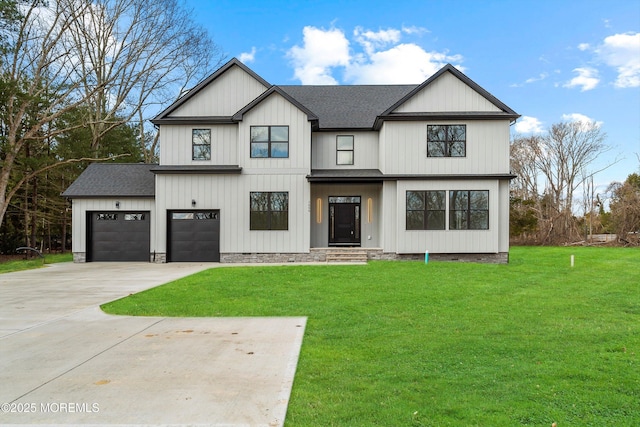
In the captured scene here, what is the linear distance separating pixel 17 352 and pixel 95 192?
14192mm

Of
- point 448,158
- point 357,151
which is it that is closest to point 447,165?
point 448,158

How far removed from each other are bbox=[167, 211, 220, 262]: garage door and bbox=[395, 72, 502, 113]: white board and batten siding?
919 cm

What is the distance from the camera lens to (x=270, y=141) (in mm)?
16984

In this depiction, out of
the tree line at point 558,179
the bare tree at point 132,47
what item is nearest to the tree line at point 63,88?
the bare tree at point 132,47

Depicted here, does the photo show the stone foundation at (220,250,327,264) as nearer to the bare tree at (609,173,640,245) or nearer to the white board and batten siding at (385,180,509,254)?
the white board and batten siding at (385,180,509,254)

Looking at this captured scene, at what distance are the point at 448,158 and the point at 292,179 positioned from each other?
6.51 metres

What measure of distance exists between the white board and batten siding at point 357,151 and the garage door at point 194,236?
5122 mm

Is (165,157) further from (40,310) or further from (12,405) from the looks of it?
(12,405)

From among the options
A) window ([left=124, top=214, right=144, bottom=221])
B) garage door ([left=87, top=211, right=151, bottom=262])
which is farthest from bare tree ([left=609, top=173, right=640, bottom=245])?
window ([left=124, top=214, right=144, bottom=221])

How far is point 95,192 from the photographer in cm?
1773

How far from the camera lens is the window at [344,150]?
18188mm

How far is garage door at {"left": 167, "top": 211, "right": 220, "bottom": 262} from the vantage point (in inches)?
676

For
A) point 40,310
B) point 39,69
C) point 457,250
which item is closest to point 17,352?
point 40,310

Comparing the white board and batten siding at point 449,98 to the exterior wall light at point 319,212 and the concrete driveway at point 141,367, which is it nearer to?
the exterior wall light at point 319,212
